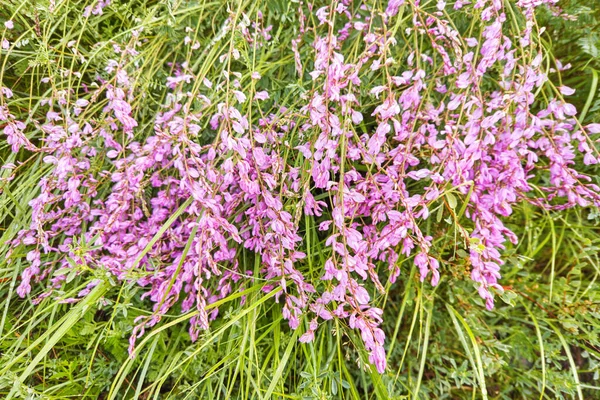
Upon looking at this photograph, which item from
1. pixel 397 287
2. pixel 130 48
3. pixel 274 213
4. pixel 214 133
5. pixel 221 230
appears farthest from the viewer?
pixel 397 287

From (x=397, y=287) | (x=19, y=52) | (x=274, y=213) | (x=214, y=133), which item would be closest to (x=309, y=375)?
(x=274, y=213)

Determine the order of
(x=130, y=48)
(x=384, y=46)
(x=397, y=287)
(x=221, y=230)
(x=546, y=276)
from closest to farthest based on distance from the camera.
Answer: (x=384, y=46) → (x=221, y=230) → (x=130, y=48) → (x=397, y=287) → (x=546, y=276)

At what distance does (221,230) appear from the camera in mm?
1271

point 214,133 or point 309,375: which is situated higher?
point 214,133

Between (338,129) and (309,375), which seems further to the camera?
(309,375)

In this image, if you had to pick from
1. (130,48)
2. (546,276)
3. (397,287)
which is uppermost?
(130,48)

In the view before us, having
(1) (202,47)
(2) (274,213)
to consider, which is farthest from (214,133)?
(2) (274,213)

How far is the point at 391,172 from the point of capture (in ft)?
3.89

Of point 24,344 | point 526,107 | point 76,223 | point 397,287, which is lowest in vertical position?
point 397,287

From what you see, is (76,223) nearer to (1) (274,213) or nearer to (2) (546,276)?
(1) (274,213)

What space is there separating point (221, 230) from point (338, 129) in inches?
18.4

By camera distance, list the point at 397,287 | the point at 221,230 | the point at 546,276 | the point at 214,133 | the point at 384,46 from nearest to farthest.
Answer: the point at 384,46, the point at 221,230, the point at 214,133, the point at 397,287, the point at 546,276

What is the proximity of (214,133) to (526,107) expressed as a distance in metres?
1.02

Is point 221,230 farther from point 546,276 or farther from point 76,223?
point 546,276
